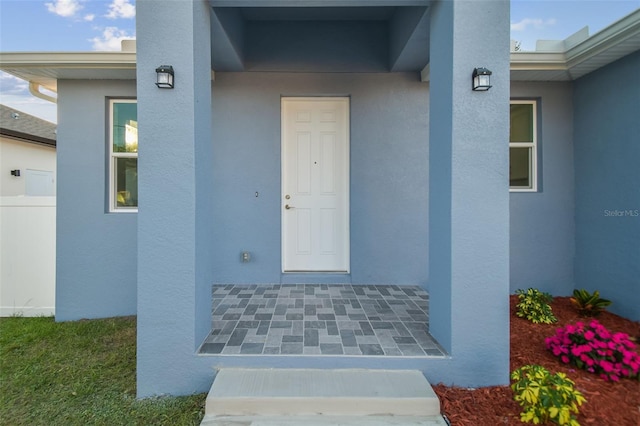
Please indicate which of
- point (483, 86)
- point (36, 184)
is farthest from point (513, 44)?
point (36, 184)

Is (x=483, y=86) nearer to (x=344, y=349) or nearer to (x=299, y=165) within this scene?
(x=344, y=349)

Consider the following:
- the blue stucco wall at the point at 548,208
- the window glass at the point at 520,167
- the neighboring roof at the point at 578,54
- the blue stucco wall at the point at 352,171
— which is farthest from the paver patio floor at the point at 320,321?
the neighboring roof at the point at 578,54

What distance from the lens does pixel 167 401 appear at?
226cm

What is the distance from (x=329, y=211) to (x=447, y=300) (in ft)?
7.48

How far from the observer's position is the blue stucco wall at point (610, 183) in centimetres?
353

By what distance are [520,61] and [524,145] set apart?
3.83 feet

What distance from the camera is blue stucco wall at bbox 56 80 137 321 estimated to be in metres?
3.96

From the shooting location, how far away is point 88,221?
4012 mm

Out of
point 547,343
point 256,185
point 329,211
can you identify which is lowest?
point 547,343

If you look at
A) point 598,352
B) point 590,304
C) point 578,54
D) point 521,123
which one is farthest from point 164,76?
point 590,304

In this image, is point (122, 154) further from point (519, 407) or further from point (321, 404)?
point (519, 407)

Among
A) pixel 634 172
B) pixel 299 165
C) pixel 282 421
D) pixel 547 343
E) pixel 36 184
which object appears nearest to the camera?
pixel 282 421

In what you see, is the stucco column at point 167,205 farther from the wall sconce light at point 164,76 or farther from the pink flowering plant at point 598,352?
the pink flowering plant at point 598,352

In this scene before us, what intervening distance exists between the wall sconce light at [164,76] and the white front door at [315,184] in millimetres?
2133
